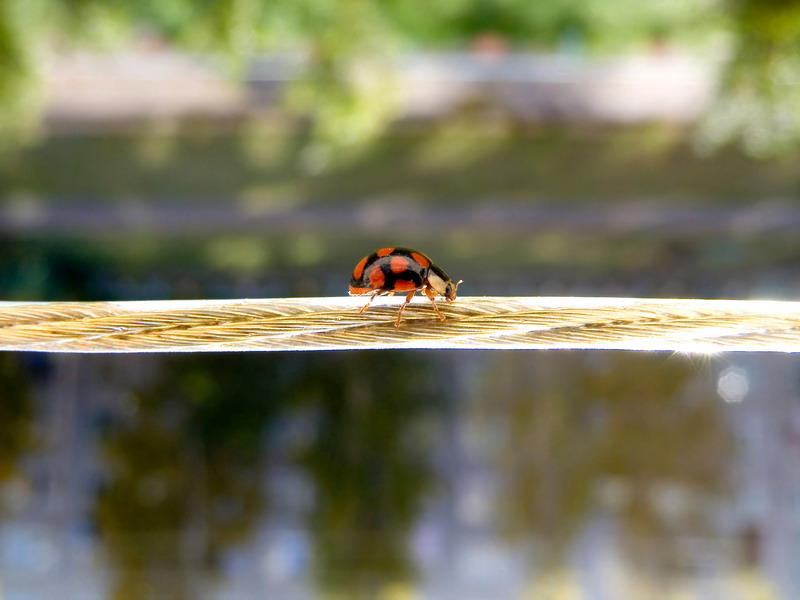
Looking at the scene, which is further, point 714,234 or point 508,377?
point 508,377

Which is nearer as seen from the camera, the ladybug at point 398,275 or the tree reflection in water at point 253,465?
the ladybug at point 398,275

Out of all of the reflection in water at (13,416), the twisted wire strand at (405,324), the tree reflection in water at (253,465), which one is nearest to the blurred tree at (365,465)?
the tree reflection in water at (253,465)

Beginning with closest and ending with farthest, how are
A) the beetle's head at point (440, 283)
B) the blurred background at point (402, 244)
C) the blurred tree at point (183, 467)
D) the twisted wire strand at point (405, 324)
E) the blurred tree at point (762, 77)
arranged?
the twisted wire strand at point (405, 324) → the beetle's head at point (440, 283) → the blurred tree at point (762, 77) → the blurred background at point (402, 244) → the blurred tree at point (183, 467)

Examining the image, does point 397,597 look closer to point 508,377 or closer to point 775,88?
point 508,377

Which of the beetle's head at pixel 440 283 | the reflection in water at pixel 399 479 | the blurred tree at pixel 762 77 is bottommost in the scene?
the reflection in water at pixel 399 479

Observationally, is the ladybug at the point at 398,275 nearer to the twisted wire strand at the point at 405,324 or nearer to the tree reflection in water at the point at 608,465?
the twisted wire strand at the point at 405,324

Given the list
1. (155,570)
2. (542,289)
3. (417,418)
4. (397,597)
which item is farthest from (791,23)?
(155,570)

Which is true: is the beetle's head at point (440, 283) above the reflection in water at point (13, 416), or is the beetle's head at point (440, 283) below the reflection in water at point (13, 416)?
above

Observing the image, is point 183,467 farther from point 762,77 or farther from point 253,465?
point 762,77
